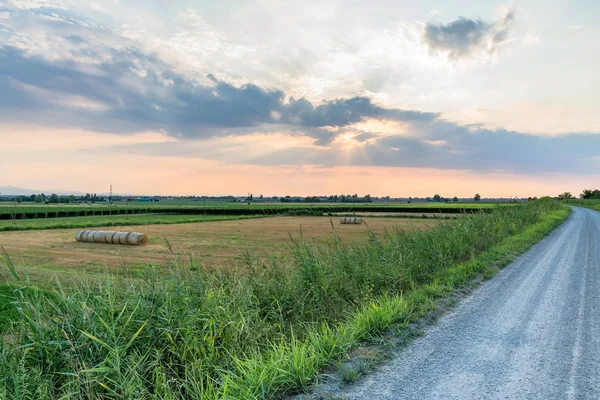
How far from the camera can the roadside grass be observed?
415cm

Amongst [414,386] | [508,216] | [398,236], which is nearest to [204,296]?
[414,386]

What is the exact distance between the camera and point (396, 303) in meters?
7.00

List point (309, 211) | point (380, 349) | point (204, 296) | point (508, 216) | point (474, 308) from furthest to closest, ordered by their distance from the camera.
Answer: point (309, 211) → point (508, 216) → point (474, 308) → point (204, 296) → point (380, 349)

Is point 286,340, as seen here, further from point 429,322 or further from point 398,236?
point 398,236

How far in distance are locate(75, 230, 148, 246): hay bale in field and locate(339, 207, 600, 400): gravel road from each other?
1068 inches

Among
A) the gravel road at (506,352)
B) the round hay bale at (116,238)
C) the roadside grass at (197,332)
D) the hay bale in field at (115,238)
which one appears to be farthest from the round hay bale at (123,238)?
the gravel road at (506,352)

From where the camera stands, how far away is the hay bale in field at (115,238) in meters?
29.9

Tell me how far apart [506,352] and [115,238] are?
31.4m

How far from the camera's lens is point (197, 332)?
5.08 metres

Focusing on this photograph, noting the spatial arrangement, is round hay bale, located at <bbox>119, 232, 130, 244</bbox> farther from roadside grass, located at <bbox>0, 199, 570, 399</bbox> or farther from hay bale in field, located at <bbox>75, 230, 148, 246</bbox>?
roadside grass, located at <bbox>0, 199, 570, 399</bbox>

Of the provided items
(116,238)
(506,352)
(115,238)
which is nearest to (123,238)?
(116,238)

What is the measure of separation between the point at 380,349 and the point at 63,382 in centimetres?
401

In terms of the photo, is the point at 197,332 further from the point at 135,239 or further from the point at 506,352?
the point at 135,239

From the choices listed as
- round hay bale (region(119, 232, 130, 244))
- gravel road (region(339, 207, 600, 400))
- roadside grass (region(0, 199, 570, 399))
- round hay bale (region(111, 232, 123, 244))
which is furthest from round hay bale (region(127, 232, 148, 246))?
gravel road (region(339, 207, 600, 400))
